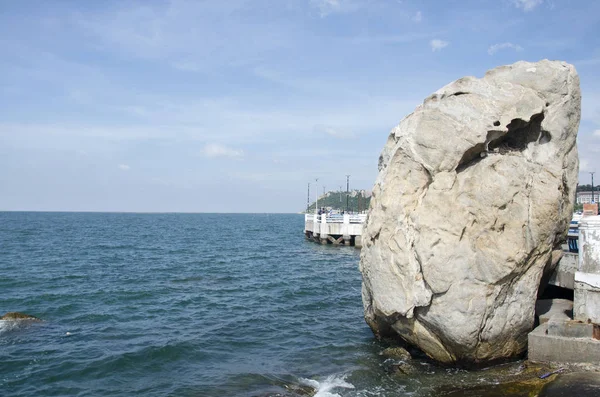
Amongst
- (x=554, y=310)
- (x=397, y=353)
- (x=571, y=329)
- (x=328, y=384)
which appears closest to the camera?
(x=571, y=329)

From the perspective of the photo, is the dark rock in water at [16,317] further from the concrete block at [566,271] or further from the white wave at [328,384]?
the concrete block at [566,271]

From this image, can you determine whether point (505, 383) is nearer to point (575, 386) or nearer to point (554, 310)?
point (575, 386)

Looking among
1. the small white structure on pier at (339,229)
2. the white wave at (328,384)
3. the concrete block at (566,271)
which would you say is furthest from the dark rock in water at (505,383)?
the small white structure on pier at (339,229)

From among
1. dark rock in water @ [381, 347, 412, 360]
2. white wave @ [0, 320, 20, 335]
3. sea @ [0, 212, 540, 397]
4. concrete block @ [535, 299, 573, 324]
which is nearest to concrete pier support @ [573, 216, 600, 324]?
concrete block @ [535, 299, 573, 324]

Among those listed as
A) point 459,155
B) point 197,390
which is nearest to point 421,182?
point 459,155

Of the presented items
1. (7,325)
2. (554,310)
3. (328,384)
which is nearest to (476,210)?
(554,310)

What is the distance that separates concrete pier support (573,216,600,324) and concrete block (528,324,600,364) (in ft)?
2.99

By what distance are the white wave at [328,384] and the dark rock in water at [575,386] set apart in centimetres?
443

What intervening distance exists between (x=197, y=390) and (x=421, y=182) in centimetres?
767

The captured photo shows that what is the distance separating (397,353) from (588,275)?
17.2 feet

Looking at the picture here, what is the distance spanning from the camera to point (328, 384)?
1173 cm

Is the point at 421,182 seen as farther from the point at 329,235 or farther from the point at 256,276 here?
the point at 329,235

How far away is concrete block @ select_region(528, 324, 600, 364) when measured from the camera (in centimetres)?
1020

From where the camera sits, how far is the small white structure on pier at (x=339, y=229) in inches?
1857
